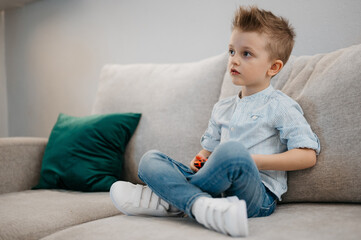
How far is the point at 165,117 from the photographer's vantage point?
1.57m

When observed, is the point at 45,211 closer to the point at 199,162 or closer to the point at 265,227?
the point at 199,162

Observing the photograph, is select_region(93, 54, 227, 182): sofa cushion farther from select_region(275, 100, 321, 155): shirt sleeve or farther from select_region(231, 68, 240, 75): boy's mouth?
select_region(275, 100, 321, 155): shirt sleeve

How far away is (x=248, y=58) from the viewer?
1.18 m

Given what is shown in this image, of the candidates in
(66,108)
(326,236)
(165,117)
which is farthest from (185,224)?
(66,108)

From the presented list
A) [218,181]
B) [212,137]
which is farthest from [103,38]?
[218,181]

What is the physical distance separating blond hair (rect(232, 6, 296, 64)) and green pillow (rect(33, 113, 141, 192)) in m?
0.68

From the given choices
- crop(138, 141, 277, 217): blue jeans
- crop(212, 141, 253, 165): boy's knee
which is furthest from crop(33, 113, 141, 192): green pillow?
crop(212, 141, 253, 165): boy's knee

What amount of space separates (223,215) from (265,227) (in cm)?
11

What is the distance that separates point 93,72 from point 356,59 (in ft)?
6.15

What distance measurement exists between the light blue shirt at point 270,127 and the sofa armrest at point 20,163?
921mm

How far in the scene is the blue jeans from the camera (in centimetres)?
93

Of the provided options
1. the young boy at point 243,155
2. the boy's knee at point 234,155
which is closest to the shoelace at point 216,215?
the young boy at point 243,155

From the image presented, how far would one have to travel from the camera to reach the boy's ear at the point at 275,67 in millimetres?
1226

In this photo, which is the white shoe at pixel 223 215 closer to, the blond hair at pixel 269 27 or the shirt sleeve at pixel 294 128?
the shirt sleeve at pixel 294 128
